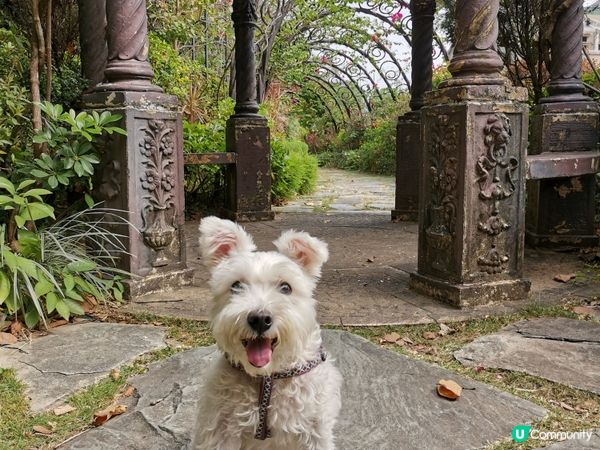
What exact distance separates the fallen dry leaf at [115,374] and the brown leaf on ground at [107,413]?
0.30 meters

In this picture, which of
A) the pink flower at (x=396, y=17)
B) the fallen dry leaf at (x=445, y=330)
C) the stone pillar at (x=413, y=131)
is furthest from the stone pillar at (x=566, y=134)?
the pink flower at (x=396, y=17)

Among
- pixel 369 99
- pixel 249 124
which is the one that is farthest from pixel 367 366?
pixel 369 99

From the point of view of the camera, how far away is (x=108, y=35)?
3.94 metres

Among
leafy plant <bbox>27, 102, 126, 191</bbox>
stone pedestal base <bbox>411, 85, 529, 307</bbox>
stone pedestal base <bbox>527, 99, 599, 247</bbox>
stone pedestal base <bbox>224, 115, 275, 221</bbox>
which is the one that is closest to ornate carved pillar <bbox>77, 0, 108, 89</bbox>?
leafy plant <bbox>27, 102, 126, 191</bbox>

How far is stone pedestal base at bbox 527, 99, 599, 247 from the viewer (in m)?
5.07

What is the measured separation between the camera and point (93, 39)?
5.17m

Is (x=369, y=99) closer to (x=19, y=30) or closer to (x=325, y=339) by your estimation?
(x=19, y=30)

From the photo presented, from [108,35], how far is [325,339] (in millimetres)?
2535

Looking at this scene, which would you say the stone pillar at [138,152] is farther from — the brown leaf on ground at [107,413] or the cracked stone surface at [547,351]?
the cracked stone surface at [547,351]

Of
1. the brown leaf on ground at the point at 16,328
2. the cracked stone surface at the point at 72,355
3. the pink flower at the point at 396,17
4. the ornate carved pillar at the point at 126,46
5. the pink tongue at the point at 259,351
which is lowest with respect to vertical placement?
the cracked stone surface at the point at 72,355

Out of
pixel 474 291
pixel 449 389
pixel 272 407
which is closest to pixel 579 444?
pixel 449 389

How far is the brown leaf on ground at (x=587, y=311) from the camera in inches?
140

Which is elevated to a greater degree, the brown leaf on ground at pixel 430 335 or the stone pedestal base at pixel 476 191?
the stone pedestal base at pixel 476 191

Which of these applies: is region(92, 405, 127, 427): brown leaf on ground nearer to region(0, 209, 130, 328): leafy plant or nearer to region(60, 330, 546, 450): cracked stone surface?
region(60, 330, 546, 450): cracked stone surface
